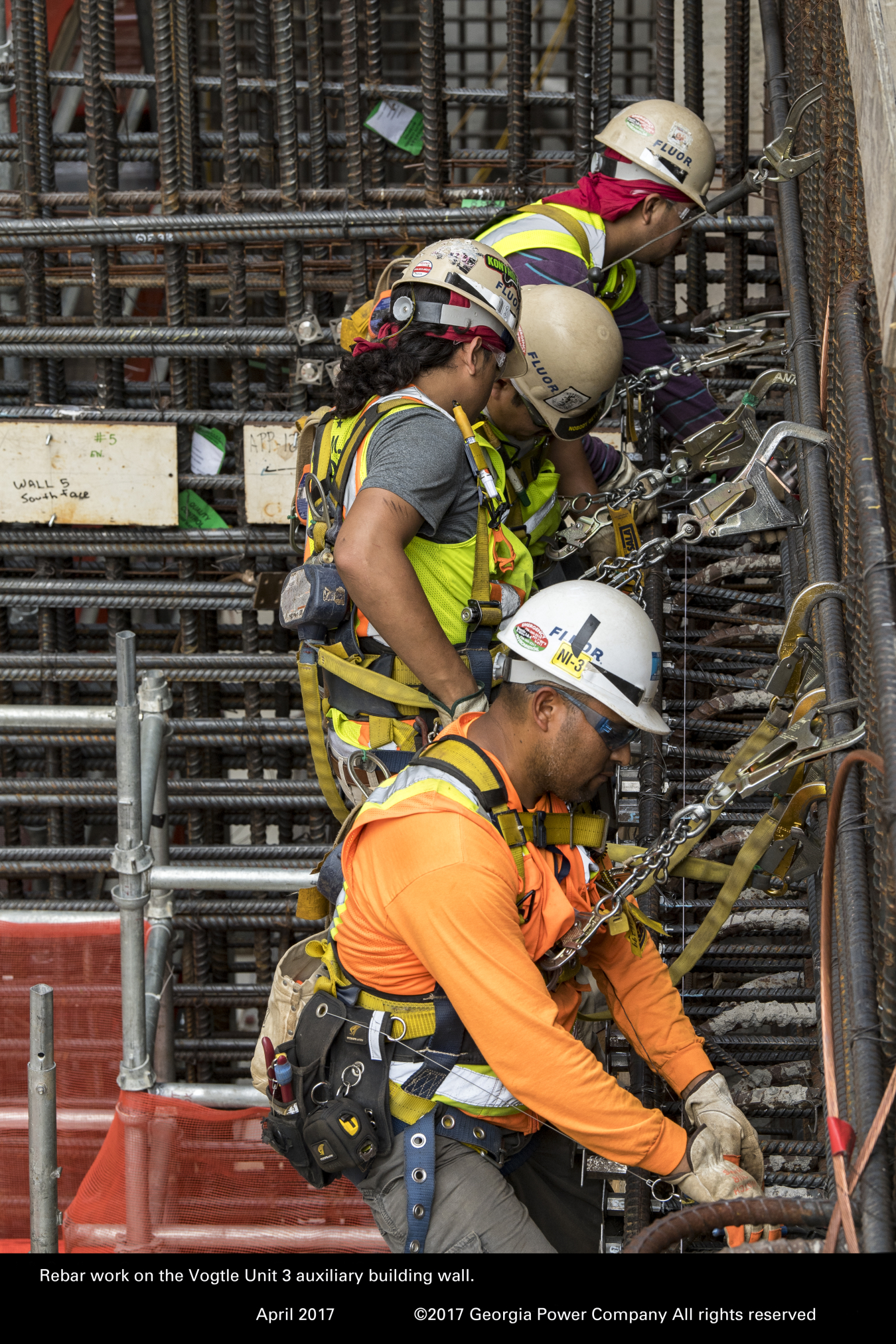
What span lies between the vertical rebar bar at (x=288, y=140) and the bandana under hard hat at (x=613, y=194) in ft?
4.12

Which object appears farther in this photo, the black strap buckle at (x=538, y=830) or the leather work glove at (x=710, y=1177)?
the black strap buckle at (x=538, y=830)

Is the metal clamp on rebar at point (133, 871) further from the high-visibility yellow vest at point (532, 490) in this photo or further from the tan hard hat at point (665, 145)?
the tan hard hat at point (665, 145)

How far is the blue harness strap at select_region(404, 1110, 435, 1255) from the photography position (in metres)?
2.82

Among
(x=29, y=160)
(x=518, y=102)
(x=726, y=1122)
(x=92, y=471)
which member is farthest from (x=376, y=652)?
(x=29, y=160)

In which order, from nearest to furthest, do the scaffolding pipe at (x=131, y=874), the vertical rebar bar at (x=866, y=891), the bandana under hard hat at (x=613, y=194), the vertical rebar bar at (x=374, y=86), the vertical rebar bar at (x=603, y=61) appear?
1. the vertical rebar bar at (x=866, y=891)
2. the scaffolding pipe at (x=131, y=874)
3. the bandana under hard hat at (x=613, y=194)
4. the vertical rebar bar at (x=603, y=61)
5. the vertical rebar bar at (x=374, y=86)

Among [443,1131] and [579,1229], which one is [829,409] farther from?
[579,1229]

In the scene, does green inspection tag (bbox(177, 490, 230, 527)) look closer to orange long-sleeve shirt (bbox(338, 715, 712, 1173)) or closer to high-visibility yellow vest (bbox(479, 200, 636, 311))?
high-visibility yellow vest (bbox(479, 200, 636, 311))

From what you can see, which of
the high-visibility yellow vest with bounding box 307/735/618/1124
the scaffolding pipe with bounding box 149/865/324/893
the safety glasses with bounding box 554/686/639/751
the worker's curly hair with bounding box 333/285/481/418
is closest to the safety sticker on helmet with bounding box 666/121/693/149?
the worker's curly hair with bounding box 333/285/481/418

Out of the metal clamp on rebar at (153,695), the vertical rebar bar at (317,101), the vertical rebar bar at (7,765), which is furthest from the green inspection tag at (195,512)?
the metal clamp on rebar at (153,695)

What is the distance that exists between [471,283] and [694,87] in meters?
2.39

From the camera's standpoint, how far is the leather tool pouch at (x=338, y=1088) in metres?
2.81

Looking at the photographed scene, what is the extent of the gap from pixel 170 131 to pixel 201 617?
6.65 feet

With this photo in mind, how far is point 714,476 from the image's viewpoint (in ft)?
14.8

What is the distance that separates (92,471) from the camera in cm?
537
